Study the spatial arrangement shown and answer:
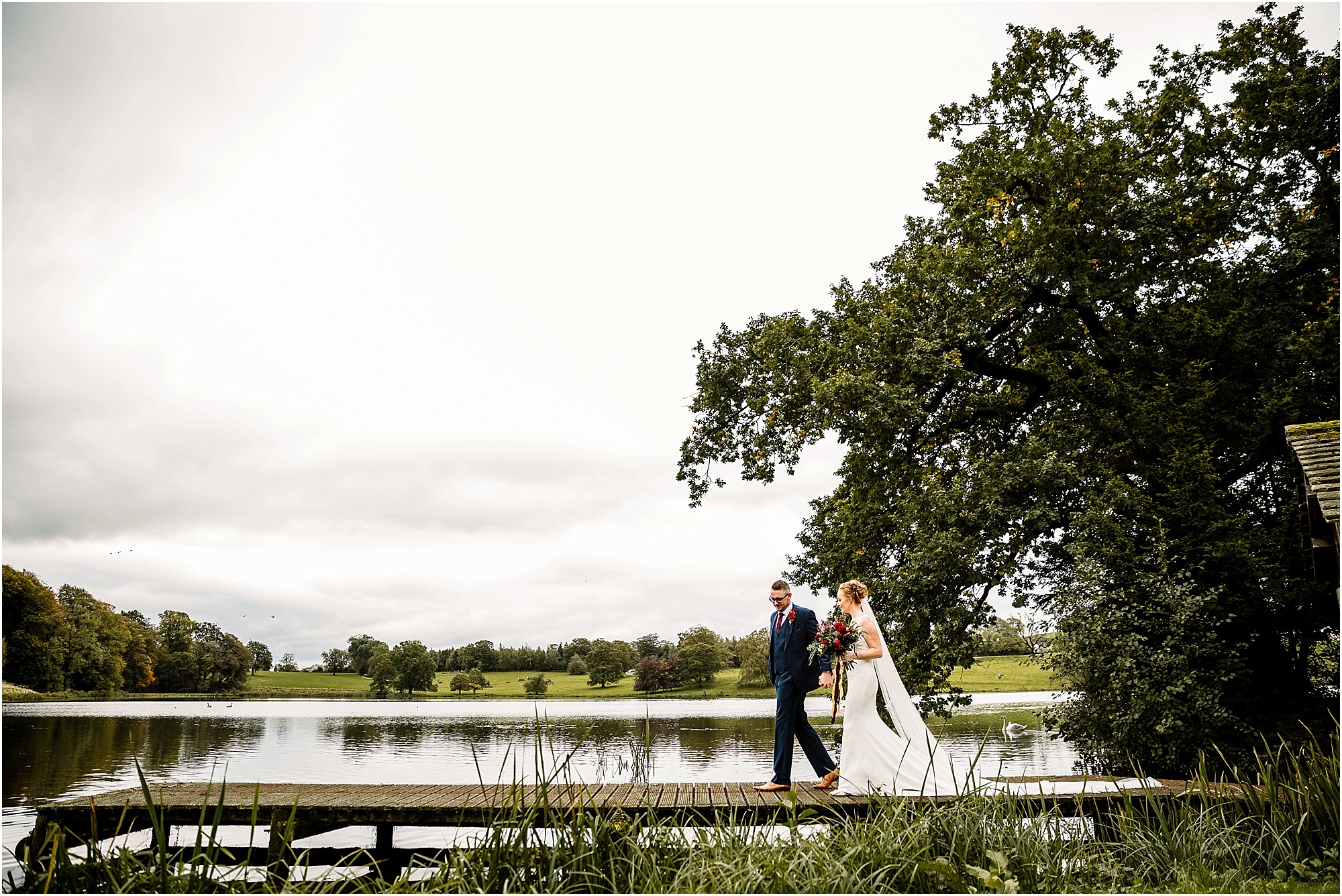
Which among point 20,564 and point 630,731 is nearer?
point 630,731

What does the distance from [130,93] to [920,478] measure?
12329mm

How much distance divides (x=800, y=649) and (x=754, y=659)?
1942 inches

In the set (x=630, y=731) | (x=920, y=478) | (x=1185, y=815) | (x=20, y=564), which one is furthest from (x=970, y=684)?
(x=20, y=564)

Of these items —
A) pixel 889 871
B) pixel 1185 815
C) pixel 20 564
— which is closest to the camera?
pixel 889 871

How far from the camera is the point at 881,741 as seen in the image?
25.7 ft

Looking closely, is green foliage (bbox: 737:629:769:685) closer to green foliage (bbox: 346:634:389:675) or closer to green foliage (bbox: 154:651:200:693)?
green foliage (bbox: 346:634:389:675)

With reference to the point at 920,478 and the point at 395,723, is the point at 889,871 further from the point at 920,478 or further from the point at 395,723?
the point at 395,723

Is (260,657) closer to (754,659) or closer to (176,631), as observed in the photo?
(176,631)

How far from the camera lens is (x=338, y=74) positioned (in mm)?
8352

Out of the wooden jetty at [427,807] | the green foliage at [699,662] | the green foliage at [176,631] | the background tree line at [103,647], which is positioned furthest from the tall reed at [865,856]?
the green foliage at [176,631]

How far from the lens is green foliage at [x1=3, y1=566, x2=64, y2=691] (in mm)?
46656

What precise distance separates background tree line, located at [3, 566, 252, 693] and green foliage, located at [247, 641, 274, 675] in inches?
15.4

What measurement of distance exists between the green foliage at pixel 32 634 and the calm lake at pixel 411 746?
4.57m

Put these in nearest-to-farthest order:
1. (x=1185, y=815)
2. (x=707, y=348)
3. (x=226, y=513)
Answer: (x=1185, y=815) → (x=707, y=348) → (x=226, y=513)
